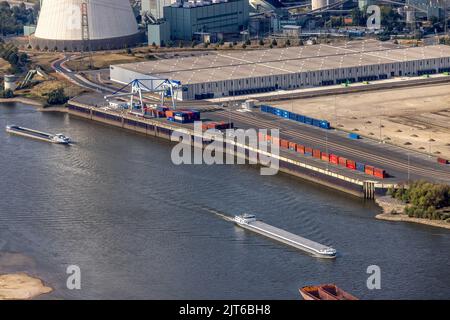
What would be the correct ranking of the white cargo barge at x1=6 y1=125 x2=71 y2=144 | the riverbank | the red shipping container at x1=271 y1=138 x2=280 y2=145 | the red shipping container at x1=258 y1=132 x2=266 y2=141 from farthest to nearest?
the white cargo barge at x1=6 y1=125 x2=71 y2=144 → the red shipping container at x1=258 y1=132 x2=266 y2=141 → the red shipping container at x1=271 y1=138 x2=280 y2=145 → the riverbank

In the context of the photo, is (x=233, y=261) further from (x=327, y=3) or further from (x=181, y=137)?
(x=327, y=3)

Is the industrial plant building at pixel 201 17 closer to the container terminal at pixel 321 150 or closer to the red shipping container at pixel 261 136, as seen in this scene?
the container terminal at pixel 321 150

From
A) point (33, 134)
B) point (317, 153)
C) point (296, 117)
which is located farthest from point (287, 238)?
point (33, 134)

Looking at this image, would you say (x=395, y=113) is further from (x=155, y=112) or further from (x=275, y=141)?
(x=155, y=112)

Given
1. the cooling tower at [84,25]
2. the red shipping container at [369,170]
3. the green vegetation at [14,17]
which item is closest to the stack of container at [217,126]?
the red shipping container at [369,170]

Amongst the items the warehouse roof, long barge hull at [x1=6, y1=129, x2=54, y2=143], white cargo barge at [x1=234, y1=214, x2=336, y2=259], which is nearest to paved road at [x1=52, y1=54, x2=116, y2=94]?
the warehouse roof

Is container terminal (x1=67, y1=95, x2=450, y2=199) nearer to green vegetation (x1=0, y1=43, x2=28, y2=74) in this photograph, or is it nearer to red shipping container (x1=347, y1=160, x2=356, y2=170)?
red shipping container (x1=347, y1=160, x2=356, y2=170)
